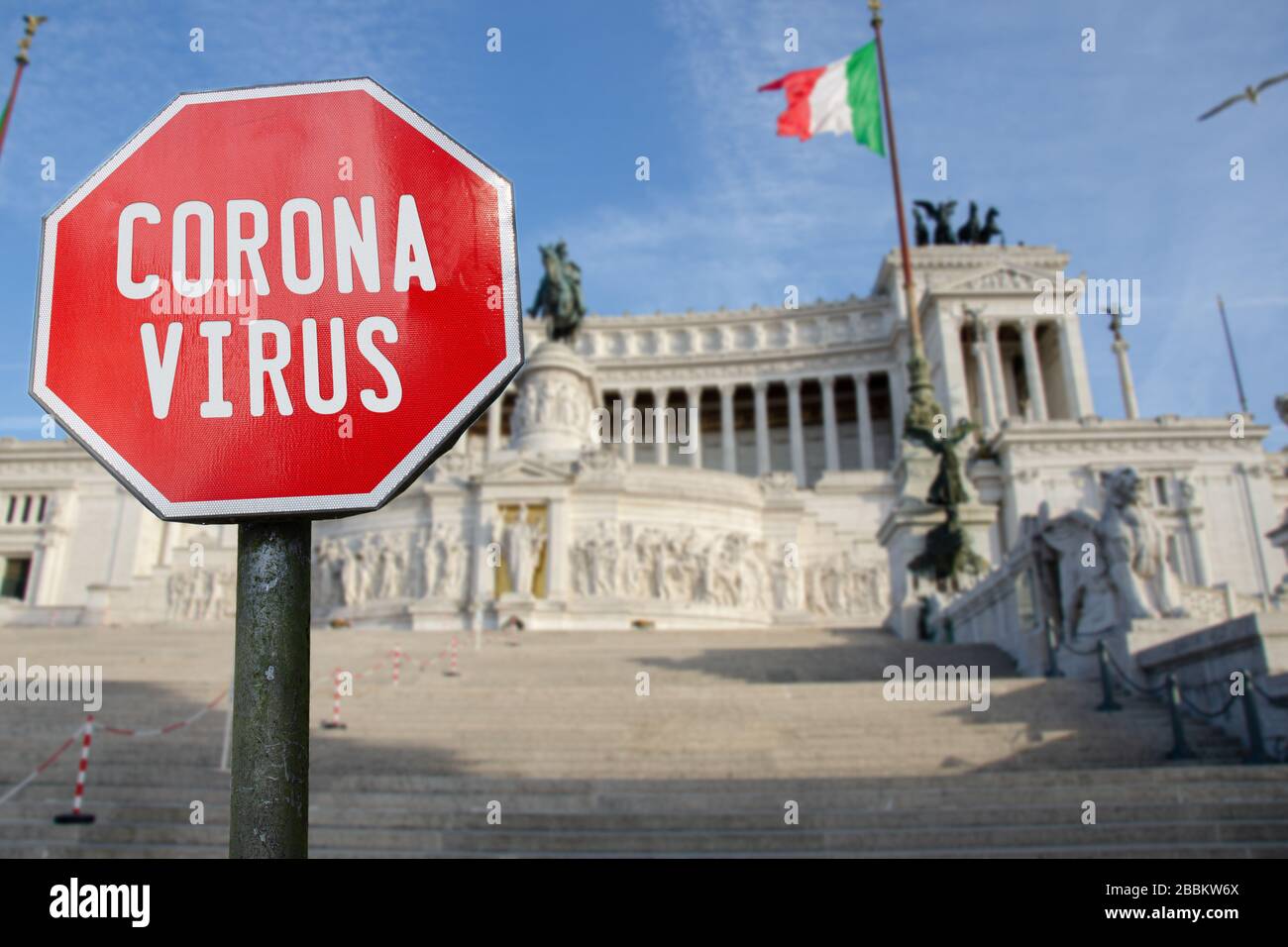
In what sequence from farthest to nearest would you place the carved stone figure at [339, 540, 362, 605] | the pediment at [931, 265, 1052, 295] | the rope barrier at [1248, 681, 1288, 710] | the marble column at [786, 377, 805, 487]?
the marble column at [786, 377, 805, 487] < the pediment at [931, 265, 1052, 295] < the carved stone figure at [339, 540, 362, 605] < the rope barrier at [1248, 681, 1288, 710]

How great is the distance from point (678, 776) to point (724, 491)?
26.0 metres

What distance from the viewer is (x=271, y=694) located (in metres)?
2.05

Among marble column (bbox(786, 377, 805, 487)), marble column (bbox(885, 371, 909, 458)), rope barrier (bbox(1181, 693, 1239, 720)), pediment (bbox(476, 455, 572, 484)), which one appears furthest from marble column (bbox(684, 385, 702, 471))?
rope barrier (bbox(1181, 693, 1239, 720))

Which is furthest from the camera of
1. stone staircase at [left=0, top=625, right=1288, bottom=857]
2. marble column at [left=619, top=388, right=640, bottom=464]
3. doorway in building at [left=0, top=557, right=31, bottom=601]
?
marble column at [left=619, top=388, right=640, bottom=464]

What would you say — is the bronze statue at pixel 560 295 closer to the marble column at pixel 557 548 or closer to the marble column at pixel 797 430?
the marble column at pixel 557 548

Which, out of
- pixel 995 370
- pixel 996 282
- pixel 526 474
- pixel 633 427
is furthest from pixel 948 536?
pixel 633 427

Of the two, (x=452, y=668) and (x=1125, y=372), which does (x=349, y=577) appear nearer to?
(x=452, y=668)

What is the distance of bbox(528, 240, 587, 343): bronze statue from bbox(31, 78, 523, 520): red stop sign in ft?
145

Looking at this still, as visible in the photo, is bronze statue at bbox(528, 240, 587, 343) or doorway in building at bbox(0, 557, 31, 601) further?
doorway in building at bbox(0, 557, 31, 601)

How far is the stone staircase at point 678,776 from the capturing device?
8531mm

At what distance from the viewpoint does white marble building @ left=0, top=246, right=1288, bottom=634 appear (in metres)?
33.5

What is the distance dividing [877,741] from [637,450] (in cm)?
7291

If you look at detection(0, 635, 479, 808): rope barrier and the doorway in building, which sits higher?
the doorway in building

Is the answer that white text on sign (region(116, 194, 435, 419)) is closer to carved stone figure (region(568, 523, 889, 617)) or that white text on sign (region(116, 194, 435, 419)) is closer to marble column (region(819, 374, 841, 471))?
carved stone figure (region(568, 523, 889, 617))
